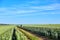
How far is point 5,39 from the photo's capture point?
23.2m

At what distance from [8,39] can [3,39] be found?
0.49 meters

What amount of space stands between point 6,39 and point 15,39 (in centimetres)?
96

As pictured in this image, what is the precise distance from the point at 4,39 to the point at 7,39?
0.29 meters

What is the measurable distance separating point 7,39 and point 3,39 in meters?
0.41

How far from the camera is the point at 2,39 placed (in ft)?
76.3

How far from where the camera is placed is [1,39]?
23188mm

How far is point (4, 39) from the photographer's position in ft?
75.9

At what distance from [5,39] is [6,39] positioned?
193 millimetres

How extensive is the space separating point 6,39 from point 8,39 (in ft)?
1.16

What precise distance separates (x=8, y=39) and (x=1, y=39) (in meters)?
0.68

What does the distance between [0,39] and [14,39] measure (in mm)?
1380

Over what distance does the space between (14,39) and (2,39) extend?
1178 millimetres

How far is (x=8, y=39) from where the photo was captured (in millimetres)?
23312

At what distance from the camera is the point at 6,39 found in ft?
75.5
